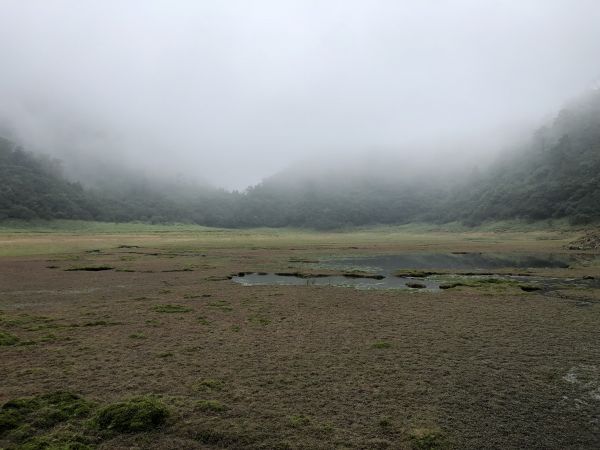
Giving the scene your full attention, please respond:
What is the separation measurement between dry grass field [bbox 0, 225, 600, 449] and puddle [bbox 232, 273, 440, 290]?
774 cm

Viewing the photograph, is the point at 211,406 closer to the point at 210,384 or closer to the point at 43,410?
the point at 210,384

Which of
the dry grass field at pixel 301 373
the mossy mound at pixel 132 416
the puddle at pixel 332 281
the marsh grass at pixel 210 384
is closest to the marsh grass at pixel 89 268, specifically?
the puddle at pixel 332 281

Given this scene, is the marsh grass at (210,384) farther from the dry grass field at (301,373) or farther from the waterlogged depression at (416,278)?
the waterlogged depression at (416,278)

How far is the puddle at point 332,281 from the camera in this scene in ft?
114

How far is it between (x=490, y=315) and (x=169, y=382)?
1730cm

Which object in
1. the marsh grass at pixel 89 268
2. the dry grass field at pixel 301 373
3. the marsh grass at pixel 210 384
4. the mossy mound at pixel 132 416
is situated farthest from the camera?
the marsh grass at pixel 89 268

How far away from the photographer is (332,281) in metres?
37.7

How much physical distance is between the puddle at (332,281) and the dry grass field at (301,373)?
7.74 meters

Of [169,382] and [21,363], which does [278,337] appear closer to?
[169,382]

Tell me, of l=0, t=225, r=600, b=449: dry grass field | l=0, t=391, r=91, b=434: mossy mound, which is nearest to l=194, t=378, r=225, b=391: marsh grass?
l=0, t=225, r=600, b=449: dry grass field

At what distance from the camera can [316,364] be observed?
14.3 m

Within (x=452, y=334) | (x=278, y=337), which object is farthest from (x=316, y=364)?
(x=452, y=334)

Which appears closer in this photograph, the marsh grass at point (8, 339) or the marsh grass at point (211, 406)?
the marsh grass at point (211, 406)

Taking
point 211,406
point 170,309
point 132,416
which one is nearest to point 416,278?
point 170,309
